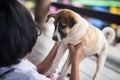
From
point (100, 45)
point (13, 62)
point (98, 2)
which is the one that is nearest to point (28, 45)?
point (13, 62)

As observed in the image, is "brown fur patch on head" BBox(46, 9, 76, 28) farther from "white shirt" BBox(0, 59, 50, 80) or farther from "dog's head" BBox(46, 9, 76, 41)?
"white shirt" BBox(0, 59, 50, 80)

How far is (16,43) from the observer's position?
56 cm

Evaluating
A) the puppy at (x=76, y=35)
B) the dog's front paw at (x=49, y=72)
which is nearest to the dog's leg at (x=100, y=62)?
the puppy at (x=76, y=35)

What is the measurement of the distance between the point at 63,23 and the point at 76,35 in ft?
0.14

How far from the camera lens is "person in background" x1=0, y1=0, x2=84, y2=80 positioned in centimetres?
55

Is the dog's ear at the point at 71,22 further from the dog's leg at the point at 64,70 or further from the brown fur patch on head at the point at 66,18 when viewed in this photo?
the dog's leg at the point at 64,70

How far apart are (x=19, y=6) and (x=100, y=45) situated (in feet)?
0.75

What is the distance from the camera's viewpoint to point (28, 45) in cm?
58

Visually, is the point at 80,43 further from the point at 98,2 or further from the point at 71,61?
the point at 98,2

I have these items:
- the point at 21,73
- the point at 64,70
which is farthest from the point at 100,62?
the point at 21,73

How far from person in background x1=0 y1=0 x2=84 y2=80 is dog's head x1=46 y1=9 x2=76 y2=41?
42 mm

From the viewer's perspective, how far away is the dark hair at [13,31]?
0.54 m

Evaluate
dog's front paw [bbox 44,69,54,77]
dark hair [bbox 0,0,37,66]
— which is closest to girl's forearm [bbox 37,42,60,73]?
dog's front paw [bbox 44,69,54,77]

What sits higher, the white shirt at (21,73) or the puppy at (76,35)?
the puppy at (76,35)
